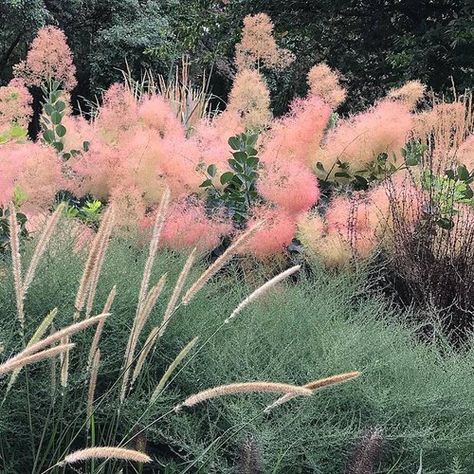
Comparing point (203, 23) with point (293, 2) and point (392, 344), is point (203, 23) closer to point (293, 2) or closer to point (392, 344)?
point (293, 2)

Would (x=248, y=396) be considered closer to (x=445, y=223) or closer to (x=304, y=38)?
(x=445, y=223)

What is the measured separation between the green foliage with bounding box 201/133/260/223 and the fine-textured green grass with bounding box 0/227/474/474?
3.12 feet

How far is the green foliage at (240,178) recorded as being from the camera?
2855 mm

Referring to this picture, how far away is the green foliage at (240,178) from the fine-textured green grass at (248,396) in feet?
3.12

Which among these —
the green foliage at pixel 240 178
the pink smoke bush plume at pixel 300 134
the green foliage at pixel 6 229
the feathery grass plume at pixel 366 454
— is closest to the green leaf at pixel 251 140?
the green foliage at pixel 240 178

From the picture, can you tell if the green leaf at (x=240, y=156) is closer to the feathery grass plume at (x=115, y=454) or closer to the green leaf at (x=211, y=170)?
the green leaf at (x=211, y=170)

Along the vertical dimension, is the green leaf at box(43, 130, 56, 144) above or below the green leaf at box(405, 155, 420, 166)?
above

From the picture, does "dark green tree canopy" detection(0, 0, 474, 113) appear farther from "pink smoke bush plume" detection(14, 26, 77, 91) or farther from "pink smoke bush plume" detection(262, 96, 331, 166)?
"pink smoke bush plume" detection(262, 96, 331, 166)

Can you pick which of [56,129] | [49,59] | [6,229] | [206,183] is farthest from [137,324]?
[49,59]

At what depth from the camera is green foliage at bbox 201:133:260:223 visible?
2855mm

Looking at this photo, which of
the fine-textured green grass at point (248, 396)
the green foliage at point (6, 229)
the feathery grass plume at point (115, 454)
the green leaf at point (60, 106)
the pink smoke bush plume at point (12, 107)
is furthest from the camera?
the pink smoke bush plume at point (12, 107)

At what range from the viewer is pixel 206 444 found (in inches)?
61.7

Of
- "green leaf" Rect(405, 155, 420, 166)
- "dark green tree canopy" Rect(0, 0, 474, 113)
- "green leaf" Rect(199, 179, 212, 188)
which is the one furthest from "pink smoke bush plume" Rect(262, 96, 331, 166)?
"dark green tree canopy" Rect(0, 0, 474, 113)

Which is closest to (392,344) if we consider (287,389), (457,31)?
(287,389)
